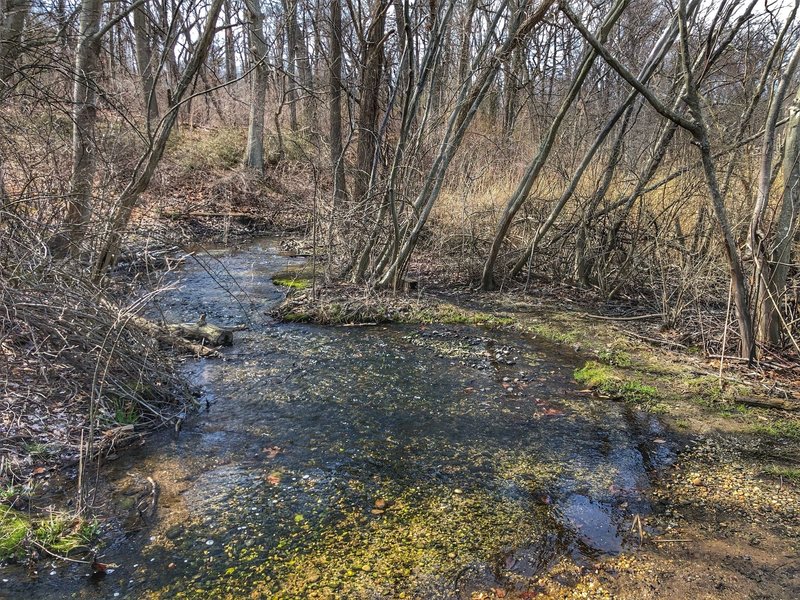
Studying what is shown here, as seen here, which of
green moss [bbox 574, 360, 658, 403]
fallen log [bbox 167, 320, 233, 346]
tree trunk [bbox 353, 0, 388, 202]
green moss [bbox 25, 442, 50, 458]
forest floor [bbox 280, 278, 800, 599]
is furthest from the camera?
tree trunk [bbox 353, 0, 388, 202]

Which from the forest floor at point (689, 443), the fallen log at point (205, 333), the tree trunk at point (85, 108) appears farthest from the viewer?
the fallen log at point (205, 333)

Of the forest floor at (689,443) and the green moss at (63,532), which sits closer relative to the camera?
the forest floor at (689,443)

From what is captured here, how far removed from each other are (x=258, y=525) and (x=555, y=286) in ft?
23.2

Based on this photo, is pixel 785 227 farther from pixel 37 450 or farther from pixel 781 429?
pixel 37 450

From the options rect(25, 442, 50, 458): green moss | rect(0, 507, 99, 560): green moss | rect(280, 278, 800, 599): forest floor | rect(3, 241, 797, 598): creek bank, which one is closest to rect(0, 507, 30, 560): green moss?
rect(0, 507, 99, 560): green moss

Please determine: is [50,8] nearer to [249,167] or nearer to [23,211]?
[23,211]

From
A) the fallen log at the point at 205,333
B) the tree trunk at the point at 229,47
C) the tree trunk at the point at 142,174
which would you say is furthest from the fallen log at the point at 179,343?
the tree trunk at the point at 229,47

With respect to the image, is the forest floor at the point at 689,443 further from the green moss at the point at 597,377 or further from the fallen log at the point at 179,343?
the fallen log at the point at 179,343

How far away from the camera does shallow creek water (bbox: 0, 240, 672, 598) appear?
119 inches

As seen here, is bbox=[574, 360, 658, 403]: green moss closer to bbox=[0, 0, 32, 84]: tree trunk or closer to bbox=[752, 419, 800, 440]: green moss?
bbox=[752, 419, 800, 440]: green moss

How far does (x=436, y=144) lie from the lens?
371 inches

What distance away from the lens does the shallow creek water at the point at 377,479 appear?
3029mm

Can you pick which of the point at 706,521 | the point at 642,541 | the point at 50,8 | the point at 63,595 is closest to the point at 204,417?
the point at 63,595

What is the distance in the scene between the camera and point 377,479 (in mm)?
3996
